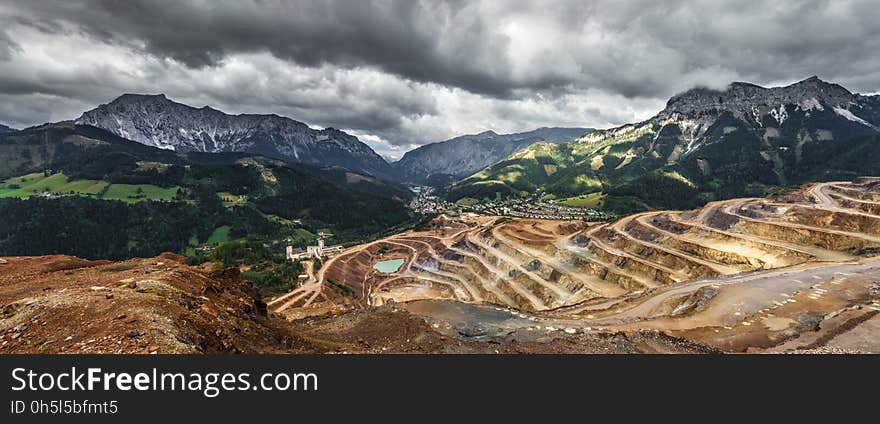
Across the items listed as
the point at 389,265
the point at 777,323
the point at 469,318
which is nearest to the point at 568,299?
the point at 777,323

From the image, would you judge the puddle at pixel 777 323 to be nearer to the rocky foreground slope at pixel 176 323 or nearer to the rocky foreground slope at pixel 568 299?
the rocky foreground slope at pixel 568 299

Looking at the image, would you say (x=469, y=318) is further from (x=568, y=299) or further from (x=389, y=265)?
(x=389, y=265)

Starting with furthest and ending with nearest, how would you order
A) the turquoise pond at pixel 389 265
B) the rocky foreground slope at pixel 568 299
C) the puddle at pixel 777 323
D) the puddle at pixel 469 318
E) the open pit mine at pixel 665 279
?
the turquoise pond at pixel 389 265, the open pit mine at pixel 665 279, the puddle at pixel 777 323, the puddle at pixel 469 318, the rocky foreground slope at pixel 568 299

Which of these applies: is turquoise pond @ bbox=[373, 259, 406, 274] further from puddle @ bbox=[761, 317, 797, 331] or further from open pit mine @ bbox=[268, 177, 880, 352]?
puddle @ bbox=[761, 317, 797, 331]

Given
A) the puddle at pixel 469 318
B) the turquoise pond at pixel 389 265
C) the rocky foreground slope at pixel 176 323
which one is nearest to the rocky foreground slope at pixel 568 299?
the rocky foreground slope at pixel 176 323


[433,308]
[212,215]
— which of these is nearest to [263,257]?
[433,308]
